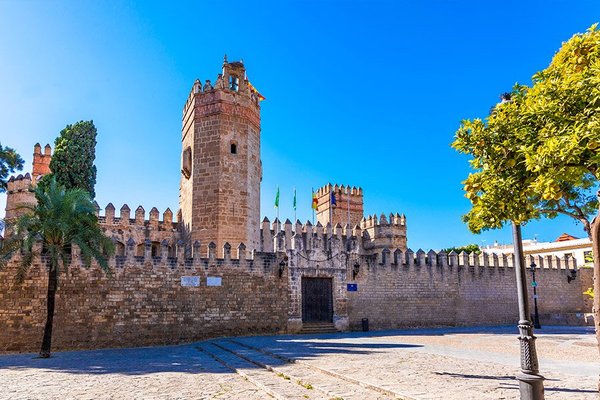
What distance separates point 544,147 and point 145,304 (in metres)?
15.2

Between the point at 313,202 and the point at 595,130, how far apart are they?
35.8 metres

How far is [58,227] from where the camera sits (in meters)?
14.0

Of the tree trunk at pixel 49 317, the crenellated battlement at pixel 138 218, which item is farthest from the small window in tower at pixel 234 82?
the tree trunk at pixel 49 317

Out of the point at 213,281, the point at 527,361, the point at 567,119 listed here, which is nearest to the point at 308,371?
the point at 527,361

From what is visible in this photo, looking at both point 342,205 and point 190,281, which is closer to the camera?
point 190,281

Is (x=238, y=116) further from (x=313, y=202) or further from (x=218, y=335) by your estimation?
(x=313, y=202)

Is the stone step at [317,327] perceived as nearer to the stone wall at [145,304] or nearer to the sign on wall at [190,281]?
the stone wall at [145,304]

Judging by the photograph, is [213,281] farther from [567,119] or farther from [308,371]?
[567,119]

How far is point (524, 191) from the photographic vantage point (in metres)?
6.21

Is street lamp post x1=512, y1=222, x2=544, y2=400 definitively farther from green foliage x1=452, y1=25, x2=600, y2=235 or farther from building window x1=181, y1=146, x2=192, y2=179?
building window x1=181, y1=146, x2=192, y2=179

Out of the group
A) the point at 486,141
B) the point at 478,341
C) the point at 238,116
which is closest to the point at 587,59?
the point at 486,141

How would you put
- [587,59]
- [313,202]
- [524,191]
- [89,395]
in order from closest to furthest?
[587,59] → [524,191] → [89,395] → [313,202]

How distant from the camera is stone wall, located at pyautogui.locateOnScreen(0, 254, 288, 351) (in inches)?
612

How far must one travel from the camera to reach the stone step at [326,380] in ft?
22.2
